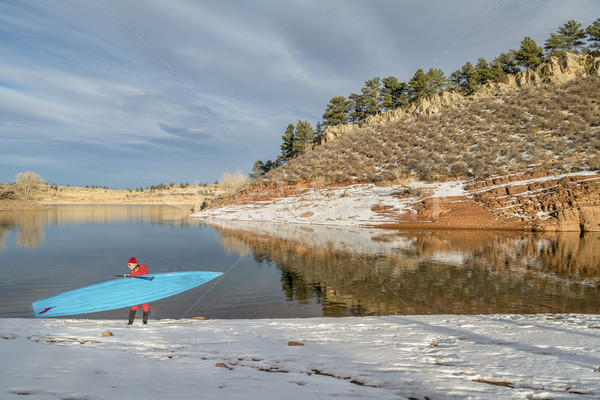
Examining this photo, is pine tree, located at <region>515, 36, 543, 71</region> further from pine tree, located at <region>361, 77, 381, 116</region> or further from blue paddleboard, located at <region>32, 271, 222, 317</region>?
blue paddleboard, located at <region>32, 271, 222, 317</region>

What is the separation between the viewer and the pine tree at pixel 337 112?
251 feet

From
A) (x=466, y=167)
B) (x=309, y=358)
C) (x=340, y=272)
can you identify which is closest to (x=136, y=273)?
(x=309, y=358)

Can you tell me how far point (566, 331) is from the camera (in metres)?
6.82

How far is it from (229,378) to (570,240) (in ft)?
82.5

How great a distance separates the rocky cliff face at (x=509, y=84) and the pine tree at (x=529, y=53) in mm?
2525

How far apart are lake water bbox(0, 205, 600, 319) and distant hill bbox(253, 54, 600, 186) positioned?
13.9 m

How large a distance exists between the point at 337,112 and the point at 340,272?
221ft

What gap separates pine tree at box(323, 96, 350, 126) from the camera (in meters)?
76.4

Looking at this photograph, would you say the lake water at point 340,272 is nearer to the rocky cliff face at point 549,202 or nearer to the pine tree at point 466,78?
the rocky cliff face at point 549,202

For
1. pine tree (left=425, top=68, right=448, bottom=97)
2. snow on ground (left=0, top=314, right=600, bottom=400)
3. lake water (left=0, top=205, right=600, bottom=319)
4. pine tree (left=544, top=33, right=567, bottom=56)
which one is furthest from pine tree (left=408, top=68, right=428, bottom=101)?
snow on ground (left=0, top=314, right=600, bottom=400)

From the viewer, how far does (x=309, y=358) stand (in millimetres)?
5672

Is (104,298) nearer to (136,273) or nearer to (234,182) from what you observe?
(136,273)

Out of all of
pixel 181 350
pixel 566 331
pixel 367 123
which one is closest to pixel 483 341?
pixel 566 331

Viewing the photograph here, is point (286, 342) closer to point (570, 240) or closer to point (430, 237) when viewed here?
point (430, 237)
